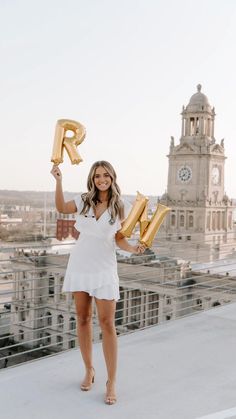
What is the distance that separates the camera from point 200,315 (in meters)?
5.75

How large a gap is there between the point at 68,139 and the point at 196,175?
48.0m

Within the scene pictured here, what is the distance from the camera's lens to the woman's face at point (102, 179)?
3344 millimetres

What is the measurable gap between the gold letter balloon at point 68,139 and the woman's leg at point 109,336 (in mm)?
964

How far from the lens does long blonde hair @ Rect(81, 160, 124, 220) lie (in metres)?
3.35

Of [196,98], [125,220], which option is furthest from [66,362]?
[196,98]

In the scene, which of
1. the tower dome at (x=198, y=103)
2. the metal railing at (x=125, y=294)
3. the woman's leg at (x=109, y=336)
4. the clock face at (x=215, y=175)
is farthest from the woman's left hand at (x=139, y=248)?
the clock face at (x=215, y=175)

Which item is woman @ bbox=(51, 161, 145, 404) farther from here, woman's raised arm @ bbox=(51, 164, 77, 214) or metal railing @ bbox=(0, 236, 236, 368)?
metal railing @ bbox=(0, 236, 236, 368)

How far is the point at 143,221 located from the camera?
338 centimetres

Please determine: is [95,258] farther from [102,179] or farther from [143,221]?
[102,179]

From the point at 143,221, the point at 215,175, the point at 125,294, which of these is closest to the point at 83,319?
the point at 143,221

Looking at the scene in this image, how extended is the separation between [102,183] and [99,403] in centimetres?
139

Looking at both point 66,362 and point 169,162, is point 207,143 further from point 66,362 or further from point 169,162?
point 66,362

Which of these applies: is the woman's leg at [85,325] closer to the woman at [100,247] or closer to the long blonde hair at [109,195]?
the woman at [100,247]

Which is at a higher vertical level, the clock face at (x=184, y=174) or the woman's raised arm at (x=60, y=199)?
the clock face at (x=184, y=174)
